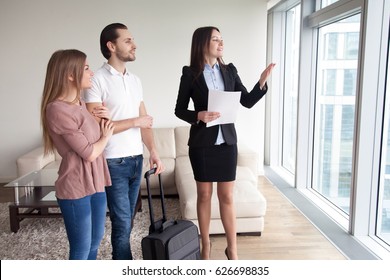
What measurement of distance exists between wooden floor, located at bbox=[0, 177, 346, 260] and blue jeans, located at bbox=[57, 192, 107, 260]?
108 centimetres

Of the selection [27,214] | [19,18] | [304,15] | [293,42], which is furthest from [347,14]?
[19,18]

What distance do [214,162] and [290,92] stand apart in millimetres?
2941

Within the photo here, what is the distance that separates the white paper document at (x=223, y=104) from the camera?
6.28 feet

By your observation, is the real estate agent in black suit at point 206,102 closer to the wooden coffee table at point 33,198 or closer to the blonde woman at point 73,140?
the blonde woman at point 73,140

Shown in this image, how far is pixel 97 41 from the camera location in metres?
4.26

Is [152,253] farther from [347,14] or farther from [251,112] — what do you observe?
[251,112]

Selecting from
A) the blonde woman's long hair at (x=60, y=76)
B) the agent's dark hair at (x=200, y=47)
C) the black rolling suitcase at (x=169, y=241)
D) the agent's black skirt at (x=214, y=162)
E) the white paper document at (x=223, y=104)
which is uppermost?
the agent's dark hair at (x=200, y=47)

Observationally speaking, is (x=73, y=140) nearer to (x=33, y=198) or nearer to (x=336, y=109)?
(x=33, y=198)

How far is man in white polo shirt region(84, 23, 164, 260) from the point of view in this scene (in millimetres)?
1740

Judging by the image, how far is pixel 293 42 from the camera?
14.9ft

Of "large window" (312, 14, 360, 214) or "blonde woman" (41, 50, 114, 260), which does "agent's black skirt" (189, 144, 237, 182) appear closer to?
"blonde woman" (41, 50, 114, 260)

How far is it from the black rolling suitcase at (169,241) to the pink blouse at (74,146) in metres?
0.28

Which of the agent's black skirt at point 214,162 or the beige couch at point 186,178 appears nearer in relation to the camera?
the agent's black skirt at point 214,162

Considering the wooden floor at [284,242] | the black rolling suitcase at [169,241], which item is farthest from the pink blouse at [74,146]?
the wooden floor at [284,242]
